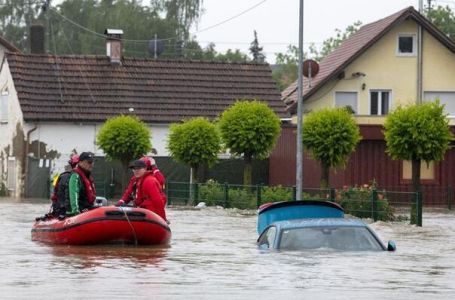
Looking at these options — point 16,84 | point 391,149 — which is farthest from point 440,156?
point 16,84

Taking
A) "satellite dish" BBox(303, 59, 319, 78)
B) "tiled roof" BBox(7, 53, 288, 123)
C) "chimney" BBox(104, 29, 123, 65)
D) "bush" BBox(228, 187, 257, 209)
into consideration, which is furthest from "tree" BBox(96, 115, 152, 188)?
"satellite dish" BBox(303, 59, 319, 78)

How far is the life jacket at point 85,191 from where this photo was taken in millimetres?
24422

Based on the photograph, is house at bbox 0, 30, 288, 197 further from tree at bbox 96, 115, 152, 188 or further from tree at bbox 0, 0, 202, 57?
tree at bbox 0, 0, 202, 57

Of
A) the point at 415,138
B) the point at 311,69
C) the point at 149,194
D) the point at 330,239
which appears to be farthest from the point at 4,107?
the point at 330,239

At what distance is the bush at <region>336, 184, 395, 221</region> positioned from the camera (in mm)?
34531

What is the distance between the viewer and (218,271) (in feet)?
65.2

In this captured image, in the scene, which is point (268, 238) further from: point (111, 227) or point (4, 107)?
point (4, 107)

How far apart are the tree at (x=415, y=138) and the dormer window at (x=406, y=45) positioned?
19.9 meters

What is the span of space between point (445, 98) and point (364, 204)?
23.2 meters

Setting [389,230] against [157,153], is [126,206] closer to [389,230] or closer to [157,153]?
[389,230]

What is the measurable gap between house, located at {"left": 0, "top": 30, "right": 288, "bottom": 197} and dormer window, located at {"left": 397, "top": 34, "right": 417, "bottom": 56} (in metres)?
5.53

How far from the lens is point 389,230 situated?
32125 mm

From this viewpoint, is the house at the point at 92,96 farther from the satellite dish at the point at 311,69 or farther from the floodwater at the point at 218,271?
the floodwater at the point at 218,271

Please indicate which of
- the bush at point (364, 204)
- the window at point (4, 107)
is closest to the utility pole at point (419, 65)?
the window at point (4, 107)
